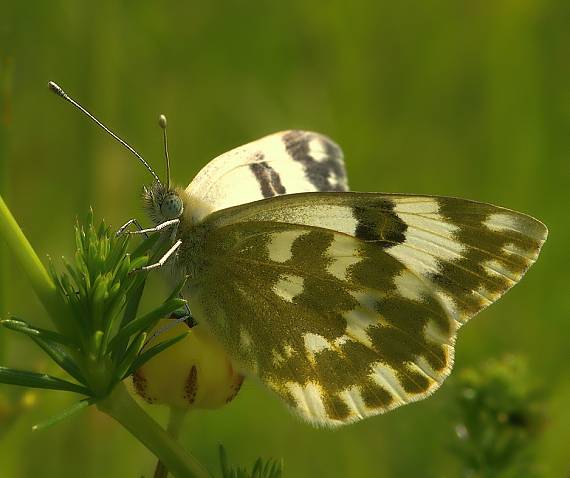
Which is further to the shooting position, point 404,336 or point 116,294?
point 404,336

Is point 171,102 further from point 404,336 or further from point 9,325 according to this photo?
point 9,325

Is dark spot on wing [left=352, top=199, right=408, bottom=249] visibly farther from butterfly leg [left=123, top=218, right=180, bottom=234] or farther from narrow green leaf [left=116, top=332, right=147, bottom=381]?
narrow green leaf [left=116, top=332, right=147, bottom=381]

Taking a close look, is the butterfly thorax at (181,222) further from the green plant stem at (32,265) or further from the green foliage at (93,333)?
the green plant stem at (32,265)

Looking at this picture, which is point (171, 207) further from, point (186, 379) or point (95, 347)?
point (95, 347)

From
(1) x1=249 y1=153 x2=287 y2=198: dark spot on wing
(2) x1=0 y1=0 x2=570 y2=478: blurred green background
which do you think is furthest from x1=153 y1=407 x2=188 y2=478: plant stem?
(2) x1=0 y1=0 x2=570 y2=478: blurred green background

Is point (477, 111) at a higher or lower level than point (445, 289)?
lower

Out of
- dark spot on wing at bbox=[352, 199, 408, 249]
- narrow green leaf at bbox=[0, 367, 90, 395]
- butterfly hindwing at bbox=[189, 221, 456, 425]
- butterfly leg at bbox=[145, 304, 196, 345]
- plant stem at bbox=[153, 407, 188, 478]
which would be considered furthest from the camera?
dark spot on wing at bbox=[352, 199, 408, 249]

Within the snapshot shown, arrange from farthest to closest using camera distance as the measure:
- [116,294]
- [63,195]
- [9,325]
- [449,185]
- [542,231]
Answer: [449,185]
[63,195]
[542,231]
[116,294]
[9,325]

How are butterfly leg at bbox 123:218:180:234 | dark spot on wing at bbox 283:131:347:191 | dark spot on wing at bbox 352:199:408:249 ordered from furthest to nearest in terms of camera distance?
dark spot on wing at bbox 283:131:347:191
dark spot on wing at bbox 352:199:408:249
butterfly leg at bbox 123:218:180:234

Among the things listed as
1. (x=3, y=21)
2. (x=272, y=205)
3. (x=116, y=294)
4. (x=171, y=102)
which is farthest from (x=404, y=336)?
(x=171, y=102)
